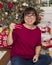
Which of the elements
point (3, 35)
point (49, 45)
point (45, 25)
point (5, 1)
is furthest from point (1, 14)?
point (49, 45)

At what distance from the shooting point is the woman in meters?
2.14

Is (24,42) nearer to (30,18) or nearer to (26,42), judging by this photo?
(26,42)

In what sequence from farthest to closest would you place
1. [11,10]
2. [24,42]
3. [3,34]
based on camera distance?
[11,10]
[3,34]
[24,42]

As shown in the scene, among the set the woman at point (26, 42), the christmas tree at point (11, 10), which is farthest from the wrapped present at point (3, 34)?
the woman at point (26, 42)

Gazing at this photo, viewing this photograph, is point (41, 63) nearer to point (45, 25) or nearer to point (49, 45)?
point (49, 45)

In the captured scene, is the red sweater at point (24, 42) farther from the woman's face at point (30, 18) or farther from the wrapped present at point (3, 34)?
the wrapped present at point (3, 34)

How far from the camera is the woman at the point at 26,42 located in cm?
214

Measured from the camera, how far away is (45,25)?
3.09m

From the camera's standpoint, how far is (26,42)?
2.20m

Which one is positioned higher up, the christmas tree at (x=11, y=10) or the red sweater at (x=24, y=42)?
the christmas tree at (x=11, y=10)

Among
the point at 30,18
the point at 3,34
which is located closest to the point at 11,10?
the point at 3,34

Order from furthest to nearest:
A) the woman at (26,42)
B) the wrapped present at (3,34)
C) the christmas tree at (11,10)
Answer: the christmas tree at (11,10)
the wrapped present at (3,34)
the woman at (26,42)

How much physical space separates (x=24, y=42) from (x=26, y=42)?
0.02 metres

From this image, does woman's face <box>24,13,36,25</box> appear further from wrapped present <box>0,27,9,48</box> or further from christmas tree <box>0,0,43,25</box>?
christmas tree <box>0,0,43,25</box>
